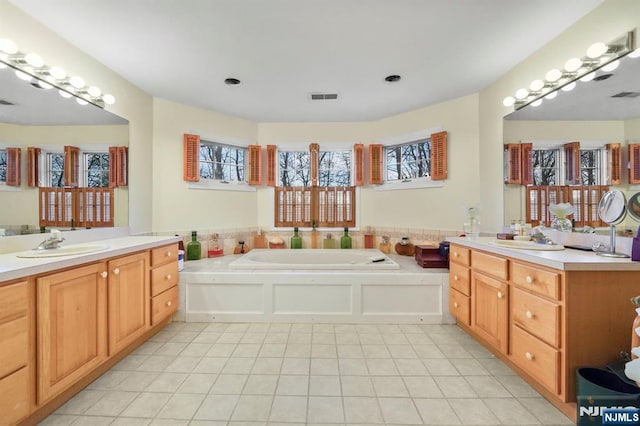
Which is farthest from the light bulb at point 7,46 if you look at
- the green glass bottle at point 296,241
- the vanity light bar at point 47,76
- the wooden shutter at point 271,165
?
the green glass bottle at point 296,241

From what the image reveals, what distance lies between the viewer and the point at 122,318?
1.85m

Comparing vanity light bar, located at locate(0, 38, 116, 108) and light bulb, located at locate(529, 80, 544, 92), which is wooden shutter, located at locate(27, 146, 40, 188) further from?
light bulb, located at locate(529, 80, 544, 92)

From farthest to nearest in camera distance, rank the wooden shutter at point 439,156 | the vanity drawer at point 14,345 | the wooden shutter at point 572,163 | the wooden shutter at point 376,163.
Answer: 1. the wooden shutter at point 376,163
2. the wooden shutter at point 439,156
3. the wooden shutter at point 572,163
4. the vanity drawer at point 14,345

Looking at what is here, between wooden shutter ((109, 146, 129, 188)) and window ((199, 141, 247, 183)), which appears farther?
window ((199, 141, 247, 183))

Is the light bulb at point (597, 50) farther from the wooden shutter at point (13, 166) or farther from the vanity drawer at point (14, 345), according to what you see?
the wooden shutter at point (13, 166)

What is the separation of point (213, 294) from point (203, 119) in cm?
210

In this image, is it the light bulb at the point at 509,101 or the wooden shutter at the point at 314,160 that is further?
the wooden shutter at the point at 314,160

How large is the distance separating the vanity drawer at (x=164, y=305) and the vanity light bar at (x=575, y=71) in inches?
134

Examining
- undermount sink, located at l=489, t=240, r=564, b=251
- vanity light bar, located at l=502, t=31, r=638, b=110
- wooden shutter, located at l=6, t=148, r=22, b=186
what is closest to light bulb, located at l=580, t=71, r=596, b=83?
vanity light bar, located at l=502, t=31, r=638, b=110

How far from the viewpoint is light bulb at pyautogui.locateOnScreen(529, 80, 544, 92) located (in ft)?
6.86

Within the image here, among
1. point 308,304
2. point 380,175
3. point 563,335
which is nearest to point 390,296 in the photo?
point 308,304

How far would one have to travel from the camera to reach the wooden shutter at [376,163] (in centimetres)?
362

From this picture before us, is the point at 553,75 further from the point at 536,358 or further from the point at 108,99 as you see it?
the point at 108,99

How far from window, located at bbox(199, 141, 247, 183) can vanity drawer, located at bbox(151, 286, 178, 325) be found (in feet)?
4.92
